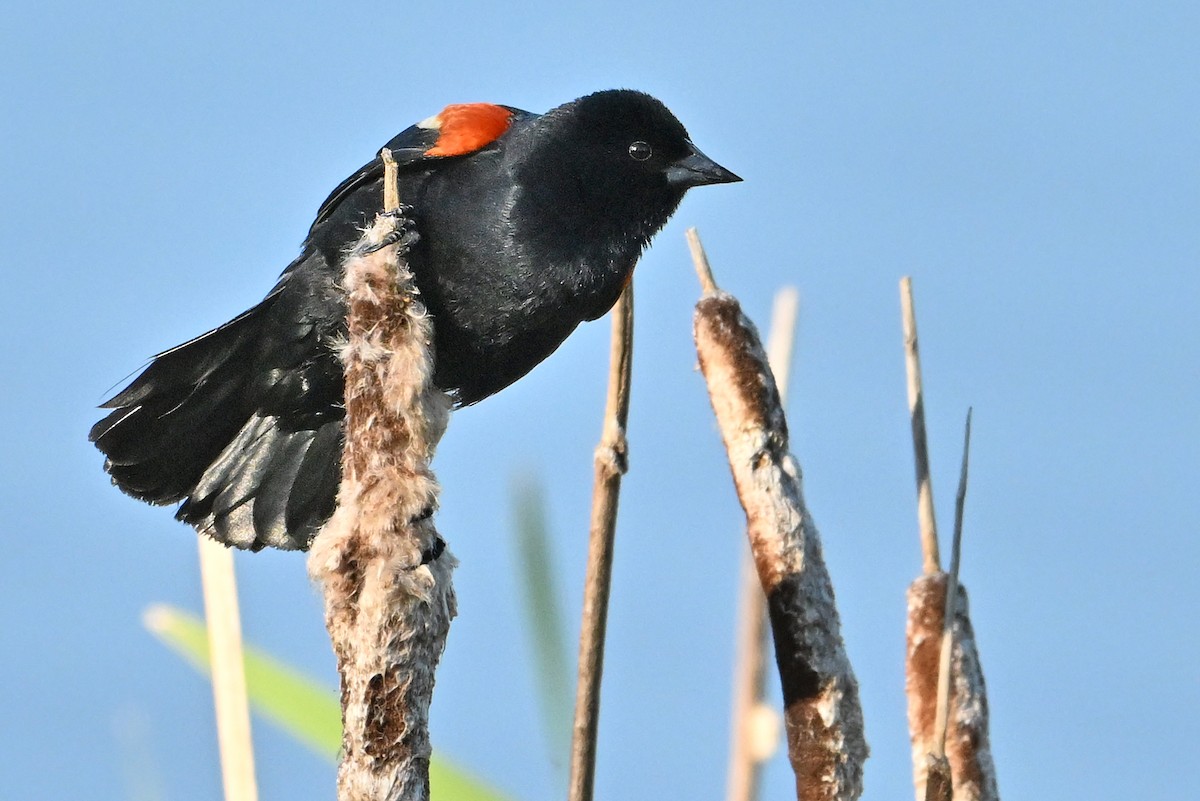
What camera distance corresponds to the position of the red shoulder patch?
2656 millimetres

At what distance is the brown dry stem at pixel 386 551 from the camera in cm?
143

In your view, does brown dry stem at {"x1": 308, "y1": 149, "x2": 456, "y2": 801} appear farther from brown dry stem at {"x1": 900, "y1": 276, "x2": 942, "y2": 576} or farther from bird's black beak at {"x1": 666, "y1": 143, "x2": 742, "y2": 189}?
bird's black beak at {"x1": 666, "y1": 143, "x2": 742, "y2": 189}

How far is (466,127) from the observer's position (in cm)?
270

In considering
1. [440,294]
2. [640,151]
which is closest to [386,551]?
[440,294]

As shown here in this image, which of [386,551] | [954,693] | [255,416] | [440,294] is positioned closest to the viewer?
[386,551]

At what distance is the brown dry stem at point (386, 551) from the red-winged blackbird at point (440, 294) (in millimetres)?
642

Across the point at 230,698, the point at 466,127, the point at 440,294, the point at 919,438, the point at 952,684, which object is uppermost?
the point at 466,127

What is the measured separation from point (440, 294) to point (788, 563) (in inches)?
42.3

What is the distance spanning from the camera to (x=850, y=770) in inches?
64.4

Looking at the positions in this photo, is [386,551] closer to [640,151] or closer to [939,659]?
[939,659]

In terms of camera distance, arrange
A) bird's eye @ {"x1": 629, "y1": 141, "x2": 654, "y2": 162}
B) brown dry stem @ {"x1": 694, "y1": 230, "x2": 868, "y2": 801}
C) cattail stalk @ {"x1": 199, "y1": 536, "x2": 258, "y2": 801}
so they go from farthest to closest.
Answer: bird's eye @ {"x1": 629, "y1": 141, "x2": 654, "y2": 162}, cattail stalk @ {"x1": 199, "y1": 536, "x2": 258, "y2": 801}, brown dry stem @ {"x1": 694, "y1": 230, "x2": 868, "y2": 801}

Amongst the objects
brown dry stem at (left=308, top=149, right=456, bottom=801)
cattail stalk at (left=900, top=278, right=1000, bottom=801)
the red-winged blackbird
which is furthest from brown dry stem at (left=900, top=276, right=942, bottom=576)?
the red-winged blackbird

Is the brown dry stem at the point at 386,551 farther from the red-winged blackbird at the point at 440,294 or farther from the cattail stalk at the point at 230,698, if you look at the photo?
the red-winged blackbird at the point at 440,294

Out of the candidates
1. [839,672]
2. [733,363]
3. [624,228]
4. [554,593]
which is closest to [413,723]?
[554,593]
